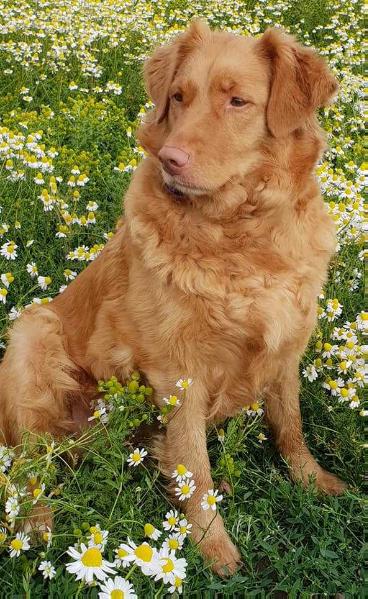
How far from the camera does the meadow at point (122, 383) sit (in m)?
2.61

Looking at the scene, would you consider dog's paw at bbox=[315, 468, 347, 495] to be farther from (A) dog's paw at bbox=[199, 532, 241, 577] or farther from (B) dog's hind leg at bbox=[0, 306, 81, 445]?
(B) dog's hind leg at bbox=[0, 306, 81, 445]

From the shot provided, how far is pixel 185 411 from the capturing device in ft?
9.74

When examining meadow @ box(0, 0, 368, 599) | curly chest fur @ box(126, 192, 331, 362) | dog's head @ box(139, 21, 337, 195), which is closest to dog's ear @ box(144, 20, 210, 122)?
dog's head @ box(139, 21, 337, 195)

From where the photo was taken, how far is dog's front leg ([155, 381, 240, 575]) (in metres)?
2.93

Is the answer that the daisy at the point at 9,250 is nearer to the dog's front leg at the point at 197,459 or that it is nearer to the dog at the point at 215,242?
the dog at the point at 215,242

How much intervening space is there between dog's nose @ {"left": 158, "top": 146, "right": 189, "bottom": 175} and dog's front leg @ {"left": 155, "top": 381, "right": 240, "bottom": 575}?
936 millimetres

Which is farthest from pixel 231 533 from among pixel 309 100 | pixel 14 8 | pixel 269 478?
pixel 14 8

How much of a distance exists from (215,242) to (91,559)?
1390mm

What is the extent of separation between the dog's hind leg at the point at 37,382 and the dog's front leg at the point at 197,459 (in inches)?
22.0

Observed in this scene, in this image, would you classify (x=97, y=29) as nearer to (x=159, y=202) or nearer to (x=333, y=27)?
(x=333, y=27)

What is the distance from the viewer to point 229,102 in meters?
2.79

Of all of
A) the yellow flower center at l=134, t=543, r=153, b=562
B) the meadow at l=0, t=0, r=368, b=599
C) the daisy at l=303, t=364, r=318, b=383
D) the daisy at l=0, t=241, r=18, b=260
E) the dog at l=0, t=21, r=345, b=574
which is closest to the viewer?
the yellow flower center at l=134, t=543, r=153, b=562

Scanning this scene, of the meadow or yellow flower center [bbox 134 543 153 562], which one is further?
the meadow

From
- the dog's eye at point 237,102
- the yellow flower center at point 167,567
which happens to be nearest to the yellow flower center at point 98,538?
the yellow flower center at point 167,567
